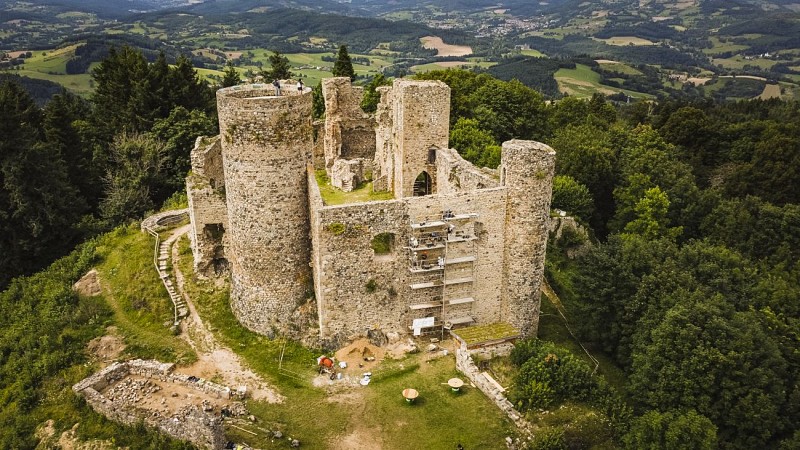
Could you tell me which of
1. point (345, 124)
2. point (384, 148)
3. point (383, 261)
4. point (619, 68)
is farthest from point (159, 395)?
point (619, 68)

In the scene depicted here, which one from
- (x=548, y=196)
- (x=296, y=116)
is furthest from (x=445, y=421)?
(x=296, y=116)

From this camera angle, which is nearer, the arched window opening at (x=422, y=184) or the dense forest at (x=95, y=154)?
the arched window opening at (x=422, y=184)

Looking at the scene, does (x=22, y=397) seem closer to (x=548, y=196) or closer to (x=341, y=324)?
(x=341, y=324)

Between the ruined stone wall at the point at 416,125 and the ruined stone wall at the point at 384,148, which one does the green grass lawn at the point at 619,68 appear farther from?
the ruined stone wall at the point at 416,125

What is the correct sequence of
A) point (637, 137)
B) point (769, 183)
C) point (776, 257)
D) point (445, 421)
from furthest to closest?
point (637, 137)
point (769, 183)
point (776, 257)
point (445, 421)

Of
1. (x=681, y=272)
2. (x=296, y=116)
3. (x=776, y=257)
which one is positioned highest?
(x=296, y=116)

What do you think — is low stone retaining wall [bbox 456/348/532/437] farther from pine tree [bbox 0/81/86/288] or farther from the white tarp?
pine tree [bbox 0/81/86/288]

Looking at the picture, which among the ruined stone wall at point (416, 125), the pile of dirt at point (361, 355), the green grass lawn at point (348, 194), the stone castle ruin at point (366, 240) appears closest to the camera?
the stone castle ruin at point (366, 240)

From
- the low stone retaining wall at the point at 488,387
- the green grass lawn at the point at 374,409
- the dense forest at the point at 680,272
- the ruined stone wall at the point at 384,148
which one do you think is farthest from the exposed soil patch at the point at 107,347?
the dense forest at the point at 680,272
